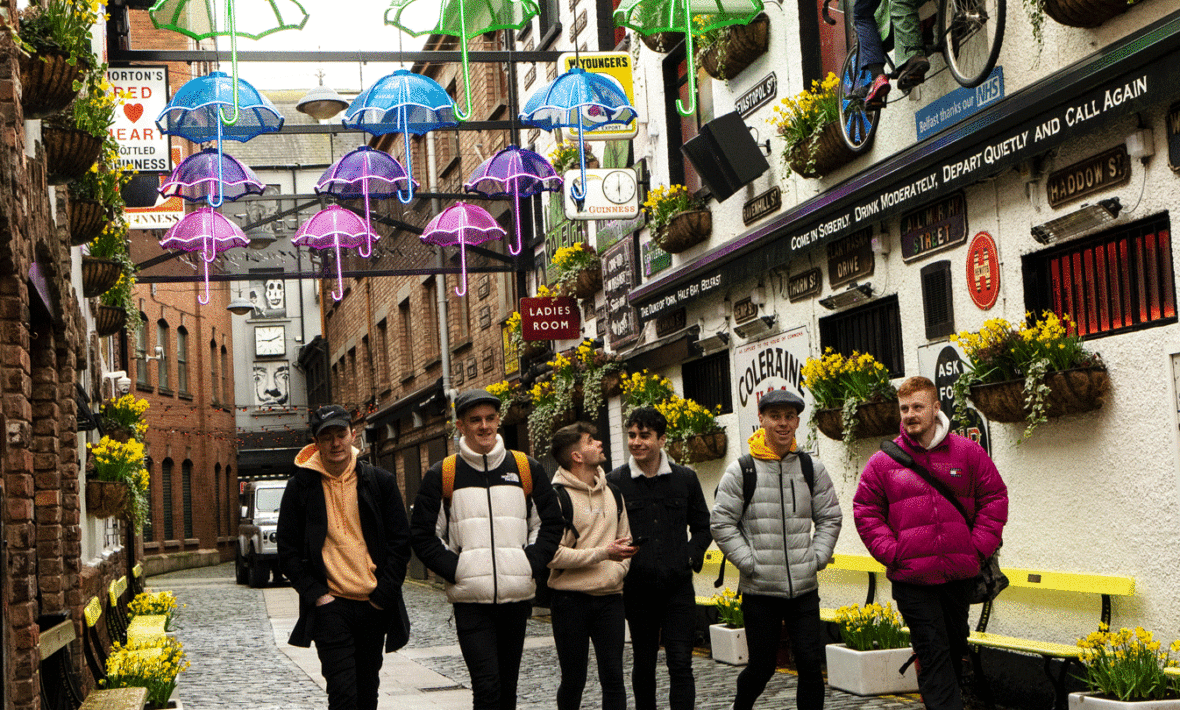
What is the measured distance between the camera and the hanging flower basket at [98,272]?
472 inches

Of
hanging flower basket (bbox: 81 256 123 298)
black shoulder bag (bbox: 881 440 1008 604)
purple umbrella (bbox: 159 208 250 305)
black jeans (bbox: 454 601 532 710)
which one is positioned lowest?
black jeans (bbox: 454 601 532 710)

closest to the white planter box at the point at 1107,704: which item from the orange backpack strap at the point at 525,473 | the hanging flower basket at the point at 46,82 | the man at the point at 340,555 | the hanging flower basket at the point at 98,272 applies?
the orange backpack strap at the point at 525,473

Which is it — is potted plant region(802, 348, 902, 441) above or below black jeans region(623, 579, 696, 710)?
above

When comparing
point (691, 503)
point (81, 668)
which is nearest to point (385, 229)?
point (81, 668)

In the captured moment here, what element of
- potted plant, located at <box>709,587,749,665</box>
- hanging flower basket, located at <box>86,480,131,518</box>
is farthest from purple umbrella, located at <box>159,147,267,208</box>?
potted plant, located at <box>709,587,749,665</box>

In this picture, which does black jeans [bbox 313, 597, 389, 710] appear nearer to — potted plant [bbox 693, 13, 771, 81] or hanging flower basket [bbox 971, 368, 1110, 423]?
hanging flower basket [bbox 971, 368, 1110, 423]

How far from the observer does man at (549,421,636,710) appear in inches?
269

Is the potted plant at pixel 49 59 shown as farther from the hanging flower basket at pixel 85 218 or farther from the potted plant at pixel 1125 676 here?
the potted plant at pixel 1125 676

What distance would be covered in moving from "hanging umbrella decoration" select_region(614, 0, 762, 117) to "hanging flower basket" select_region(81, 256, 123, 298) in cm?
474

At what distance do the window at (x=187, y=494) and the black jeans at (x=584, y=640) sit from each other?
113 feet

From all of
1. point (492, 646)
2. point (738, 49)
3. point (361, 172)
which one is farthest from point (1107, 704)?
point (361, 172)

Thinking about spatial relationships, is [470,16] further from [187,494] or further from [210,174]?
[187,494]

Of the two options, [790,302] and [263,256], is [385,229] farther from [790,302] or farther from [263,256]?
[790,302]

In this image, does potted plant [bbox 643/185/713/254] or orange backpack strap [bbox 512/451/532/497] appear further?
potted plant [bbox 643/185/713/254]
